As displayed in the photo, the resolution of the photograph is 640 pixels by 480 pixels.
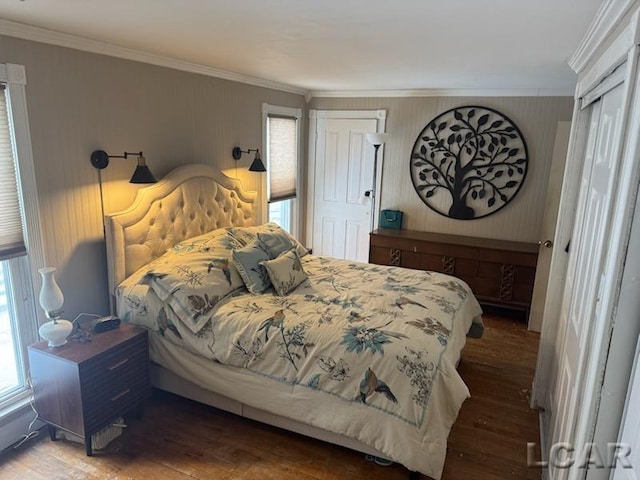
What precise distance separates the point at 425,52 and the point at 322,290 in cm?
171

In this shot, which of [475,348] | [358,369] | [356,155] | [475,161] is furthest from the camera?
[356,155]

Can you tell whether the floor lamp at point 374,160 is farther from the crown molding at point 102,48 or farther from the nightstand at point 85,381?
the nightstand at point 85,381

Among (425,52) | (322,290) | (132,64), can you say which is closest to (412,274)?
(322,290)

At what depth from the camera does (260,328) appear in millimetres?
2527

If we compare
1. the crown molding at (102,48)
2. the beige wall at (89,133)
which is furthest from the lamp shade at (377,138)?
the beige wall at (89,133)

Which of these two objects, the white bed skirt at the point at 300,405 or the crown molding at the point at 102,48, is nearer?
the white bed skirt at the point at 300,405

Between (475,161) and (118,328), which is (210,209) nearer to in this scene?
(118,328)

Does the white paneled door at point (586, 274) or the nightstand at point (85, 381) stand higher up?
the white paneled door at point (586, 274)

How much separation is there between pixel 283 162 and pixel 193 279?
249 centimetres

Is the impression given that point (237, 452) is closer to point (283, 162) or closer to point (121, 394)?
point (121, 394)

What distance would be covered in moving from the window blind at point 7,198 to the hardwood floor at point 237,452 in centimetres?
114

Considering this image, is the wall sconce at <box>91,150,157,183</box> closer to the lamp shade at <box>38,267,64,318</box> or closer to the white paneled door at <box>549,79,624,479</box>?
the lamp shade at <box>38,267,64,318</box>

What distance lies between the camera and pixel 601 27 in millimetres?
1799

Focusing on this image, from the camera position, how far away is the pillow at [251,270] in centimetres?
297
